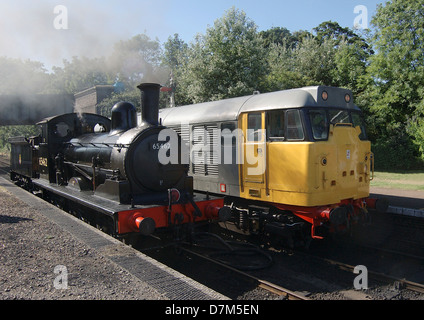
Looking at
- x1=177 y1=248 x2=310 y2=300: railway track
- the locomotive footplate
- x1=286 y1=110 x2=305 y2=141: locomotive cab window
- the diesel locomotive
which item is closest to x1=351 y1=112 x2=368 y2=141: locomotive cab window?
→ the diesel locomotive

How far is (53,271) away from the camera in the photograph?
16.6 feet

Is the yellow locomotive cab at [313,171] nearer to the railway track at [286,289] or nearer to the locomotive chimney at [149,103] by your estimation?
the railway track at [286,289]

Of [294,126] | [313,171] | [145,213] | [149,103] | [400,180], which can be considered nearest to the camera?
[145,213]

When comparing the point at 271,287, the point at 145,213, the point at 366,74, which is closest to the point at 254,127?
the point at 145,213

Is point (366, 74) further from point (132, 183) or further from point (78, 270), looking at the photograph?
point (78, 270)

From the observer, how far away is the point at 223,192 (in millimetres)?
8742

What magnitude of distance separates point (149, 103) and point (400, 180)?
13.3 m

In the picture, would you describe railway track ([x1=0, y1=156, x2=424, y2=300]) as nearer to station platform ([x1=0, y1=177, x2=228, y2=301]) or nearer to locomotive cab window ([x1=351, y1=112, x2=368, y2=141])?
station platform ([x1=0, y1=177, x2=228, y2=301])

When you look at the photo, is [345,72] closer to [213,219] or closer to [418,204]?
[418,204]

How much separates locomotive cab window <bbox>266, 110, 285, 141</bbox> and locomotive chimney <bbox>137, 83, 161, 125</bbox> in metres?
2.49

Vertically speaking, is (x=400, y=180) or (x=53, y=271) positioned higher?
(x=400, y=180)

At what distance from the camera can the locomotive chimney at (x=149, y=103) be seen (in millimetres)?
7457

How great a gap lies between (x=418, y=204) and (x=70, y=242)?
944 centimetres

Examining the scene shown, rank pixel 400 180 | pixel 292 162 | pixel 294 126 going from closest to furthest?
pixel 292 162 → pixel 294 126 → pixel 400 180
